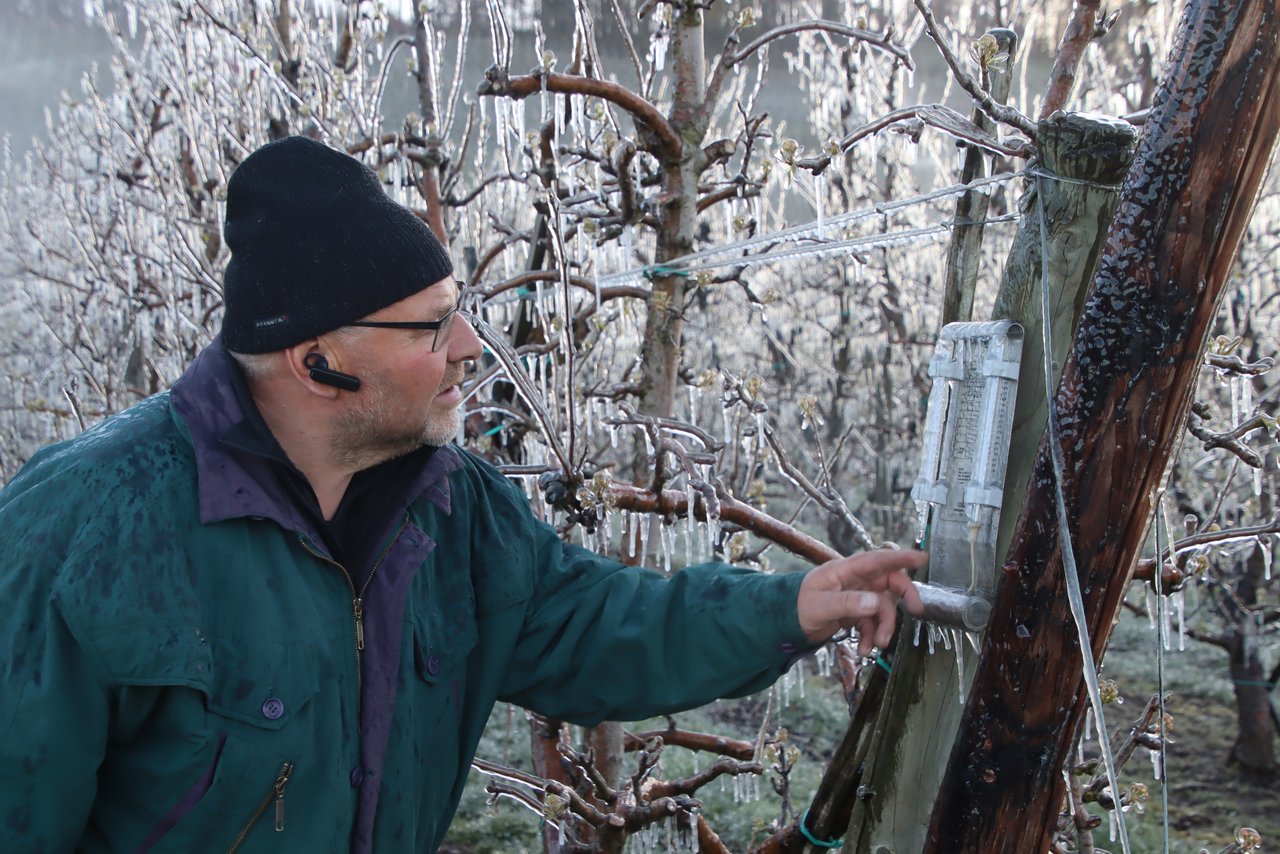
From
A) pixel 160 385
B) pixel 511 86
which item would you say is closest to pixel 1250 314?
pixel 511 86

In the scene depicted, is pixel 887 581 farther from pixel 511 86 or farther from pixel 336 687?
pixel 511 86

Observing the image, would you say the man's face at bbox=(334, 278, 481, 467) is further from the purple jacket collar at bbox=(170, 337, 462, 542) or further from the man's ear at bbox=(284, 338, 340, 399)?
the purple jacket collar at bbox=(170, 337, 462, 542)

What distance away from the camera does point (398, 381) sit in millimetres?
1859

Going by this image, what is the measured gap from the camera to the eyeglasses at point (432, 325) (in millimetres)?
1864

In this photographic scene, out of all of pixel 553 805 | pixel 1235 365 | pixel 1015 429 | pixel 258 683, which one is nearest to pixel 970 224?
pixel 1015 429

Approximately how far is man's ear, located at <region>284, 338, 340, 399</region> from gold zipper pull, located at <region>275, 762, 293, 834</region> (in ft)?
2.16

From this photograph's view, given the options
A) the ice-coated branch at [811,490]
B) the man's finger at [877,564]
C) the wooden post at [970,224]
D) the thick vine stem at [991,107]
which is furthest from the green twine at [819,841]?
the thick vine stem at [991,107]

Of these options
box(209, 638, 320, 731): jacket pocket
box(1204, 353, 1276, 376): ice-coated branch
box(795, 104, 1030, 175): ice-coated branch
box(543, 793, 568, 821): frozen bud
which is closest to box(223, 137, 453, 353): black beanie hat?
box(209, 638, 320, 731): jacket pocket

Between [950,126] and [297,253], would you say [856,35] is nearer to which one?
[950,126]

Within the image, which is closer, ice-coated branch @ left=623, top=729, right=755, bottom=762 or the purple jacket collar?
the purple jacket collar

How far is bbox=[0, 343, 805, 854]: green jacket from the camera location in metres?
1.45

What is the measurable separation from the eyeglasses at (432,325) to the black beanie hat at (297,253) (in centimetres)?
3

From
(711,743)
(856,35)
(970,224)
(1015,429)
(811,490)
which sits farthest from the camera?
(711,743)

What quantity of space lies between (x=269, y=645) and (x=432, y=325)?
2.18 feet
